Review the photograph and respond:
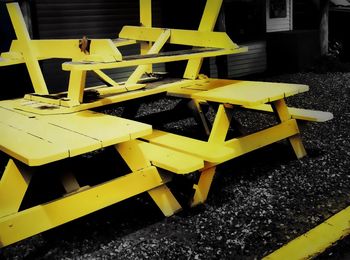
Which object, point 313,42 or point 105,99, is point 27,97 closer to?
point 105,99

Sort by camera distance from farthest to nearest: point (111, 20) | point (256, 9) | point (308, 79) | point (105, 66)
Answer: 1. point (256, 9)
2. point (308, 79)
3. point (111, 20)
4. point (105, 66)

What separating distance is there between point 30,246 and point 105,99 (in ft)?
4.48

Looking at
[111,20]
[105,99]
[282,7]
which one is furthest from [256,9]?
[105,99]

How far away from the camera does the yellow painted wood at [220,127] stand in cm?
342

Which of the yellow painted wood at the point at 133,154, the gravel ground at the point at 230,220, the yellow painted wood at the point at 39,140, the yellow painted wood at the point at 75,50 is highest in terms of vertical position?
the yellow painted wood at the point at 75,50

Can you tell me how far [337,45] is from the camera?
451 inches

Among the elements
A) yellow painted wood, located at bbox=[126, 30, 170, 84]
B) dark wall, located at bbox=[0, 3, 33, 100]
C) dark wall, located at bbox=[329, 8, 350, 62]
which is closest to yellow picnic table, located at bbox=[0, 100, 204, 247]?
yellow painted wood, located at bbox=[126, 30, 170, 84]

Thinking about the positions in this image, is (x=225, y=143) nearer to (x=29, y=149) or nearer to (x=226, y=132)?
(x=226, y=132)

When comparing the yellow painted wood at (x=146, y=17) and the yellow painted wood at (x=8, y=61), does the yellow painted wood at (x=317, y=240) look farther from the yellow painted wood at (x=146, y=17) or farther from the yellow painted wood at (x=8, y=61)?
the yellow painted wood at (x=8, y=61)

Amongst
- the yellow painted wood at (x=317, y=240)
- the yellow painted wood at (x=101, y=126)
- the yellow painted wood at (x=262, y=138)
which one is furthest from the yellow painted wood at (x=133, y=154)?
the yellow painted wood at (x=317, y=240)

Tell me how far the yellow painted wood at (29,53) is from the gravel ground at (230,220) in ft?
4.63

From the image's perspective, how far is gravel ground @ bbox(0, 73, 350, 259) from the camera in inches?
108

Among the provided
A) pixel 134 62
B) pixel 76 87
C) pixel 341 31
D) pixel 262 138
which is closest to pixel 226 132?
pixel 262 138

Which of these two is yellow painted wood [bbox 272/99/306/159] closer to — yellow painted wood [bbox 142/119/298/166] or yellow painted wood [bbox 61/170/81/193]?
yellow painted wood [bbox 142/119/298/166]
